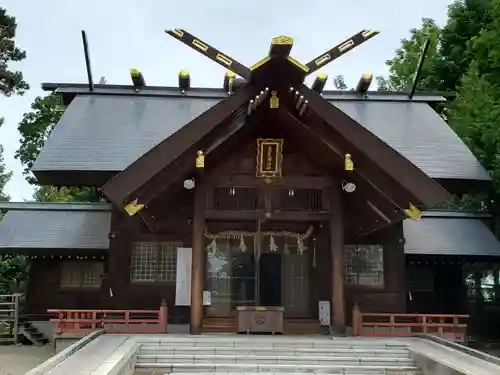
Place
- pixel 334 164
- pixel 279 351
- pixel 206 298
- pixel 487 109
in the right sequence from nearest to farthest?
1. pixel 279 351
2. pixel 334 164
3. pixel 206 298
4. pixel 487 109

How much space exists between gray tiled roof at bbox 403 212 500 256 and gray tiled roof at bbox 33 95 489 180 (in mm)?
2270

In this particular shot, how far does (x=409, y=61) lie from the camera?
33969 millimetres

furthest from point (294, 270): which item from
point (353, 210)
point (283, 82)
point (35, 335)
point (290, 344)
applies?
point (35, 335)

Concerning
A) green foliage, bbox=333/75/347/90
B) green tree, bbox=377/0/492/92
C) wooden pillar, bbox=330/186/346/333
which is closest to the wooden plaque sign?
wooden pillar, bbox=330/186/346/333

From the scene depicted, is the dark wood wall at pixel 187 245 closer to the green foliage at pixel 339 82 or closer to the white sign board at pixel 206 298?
the white sign board at pixel 206 298

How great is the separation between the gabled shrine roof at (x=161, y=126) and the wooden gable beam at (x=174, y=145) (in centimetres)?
457

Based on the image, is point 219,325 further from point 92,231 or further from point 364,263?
point 92,231

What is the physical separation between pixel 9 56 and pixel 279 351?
16.1 metres

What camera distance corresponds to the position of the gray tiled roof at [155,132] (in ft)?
51.4

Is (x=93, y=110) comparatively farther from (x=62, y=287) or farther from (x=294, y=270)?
(x=294, y=270)

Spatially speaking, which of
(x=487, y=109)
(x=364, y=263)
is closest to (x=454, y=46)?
(x=487, y=109)

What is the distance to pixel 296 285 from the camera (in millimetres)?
14883

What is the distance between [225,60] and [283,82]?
1.23 meters

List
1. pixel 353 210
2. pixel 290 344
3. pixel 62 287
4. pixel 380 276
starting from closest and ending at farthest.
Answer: pixel 290 344, pixel 353 210, pixel 380 276, pixel 62 287
